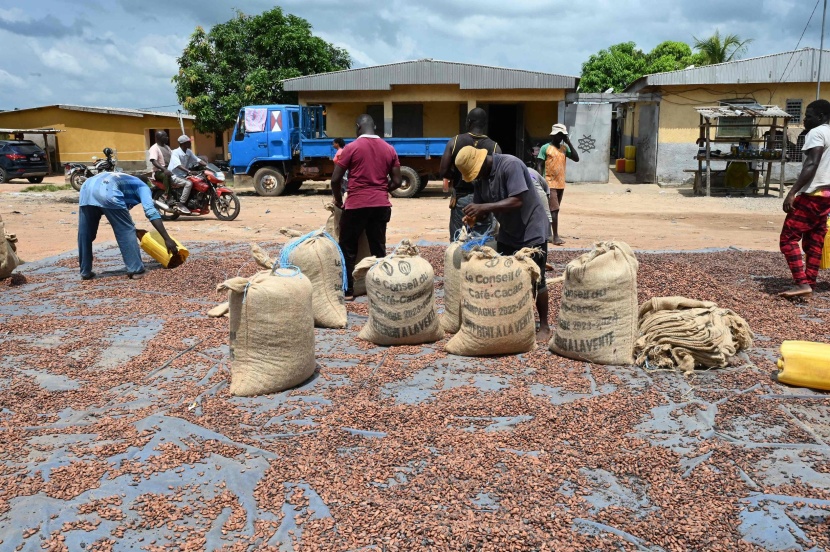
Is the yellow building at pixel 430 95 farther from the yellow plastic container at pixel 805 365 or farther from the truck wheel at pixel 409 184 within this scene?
the yellow plastic container at pixel 805 365

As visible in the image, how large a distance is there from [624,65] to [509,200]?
35.9m

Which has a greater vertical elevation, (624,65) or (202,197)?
(624,65)

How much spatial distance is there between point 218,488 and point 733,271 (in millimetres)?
5986

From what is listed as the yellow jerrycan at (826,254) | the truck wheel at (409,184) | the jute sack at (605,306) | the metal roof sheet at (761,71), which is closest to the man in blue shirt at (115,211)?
the jute sack at (605,306)

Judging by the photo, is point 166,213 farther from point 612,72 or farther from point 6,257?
point 612,72

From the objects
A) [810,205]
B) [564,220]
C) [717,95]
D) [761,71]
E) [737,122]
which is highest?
[761,71]

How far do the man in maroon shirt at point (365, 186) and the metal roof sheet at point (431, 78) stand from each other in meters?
14.7

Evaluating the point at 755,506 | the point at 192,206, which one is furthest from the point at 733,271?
the point at 192,206

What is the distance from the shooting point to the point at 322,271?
17.4 feet

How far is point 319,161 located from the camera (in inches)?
723

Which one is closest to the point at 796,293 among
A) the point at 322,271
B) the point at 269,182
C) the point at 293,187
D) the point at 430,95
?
the point at 322,271

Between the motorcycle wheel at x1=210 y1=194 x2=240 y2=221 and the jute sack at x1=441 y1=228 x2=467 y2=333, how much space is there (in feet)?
28.8

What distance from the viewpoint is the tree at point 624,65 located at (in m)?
36.5

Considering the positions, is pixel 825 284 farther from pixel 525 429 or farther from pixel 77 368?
pixel 77 368
